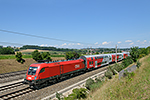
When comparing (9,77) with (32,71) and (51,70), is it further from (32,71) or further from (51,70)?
(51,70)

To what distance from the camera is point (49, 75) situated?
1625 cm

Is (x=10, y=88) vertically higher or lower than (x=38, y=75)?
lower

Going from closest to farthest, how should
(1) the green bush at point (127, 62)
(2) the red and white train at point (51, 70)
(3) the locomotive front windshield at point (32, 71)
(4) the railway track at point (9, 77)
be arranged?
(2) the red and white train at point (51, 70), (3) the locomotive front windshield at point (32, 71), (4) the railway track at point (9, 77), (1) the green bush at point (127, 62)

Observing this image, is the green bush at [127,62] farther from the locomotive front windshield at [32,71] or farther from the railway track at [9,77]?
the railway track at [9,77]

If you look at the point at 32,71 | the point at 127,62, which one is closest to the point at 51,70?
the point at 32,71

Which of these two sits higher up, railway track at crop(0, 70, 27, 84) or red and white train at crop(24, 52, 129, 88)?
red and white train at crop(24, 52, 129, 88)

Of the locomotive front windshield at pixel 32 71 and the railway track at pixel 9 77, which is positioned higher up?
the locomotive front windshield at pixel 32 71

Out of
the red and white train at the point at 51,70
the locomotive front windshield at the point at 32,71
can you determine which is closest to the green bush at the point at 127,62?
the red and white train at the point at 51,70

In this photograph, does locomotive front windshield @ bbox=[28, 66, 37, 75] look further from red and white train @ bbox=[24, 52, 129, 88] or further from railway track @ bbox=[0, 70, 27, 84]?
railway track @ bbox=[0, 70, 27, 84]

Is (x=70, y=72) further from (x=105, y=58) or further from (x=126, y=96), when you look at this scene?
(x=105, y=58)

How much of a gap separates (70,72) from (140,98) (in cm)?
1369

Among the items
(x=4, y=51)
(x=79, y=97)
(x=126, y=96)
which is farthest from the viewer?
(x=4, y=51)

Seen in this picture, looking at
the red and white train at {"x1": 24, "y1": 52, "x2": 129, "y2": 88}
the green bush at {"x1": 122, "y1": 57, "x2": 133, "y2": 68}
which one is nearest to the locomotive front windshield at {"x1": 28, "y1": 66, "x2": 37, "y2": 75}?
the red and white train at {"x1": 24, "y1": 52, "x2": 129, "y2": 88}

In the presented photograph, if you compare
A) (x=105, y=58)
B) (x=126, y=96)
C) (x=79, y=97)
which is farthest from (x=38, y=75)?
(x=105, y=58)
